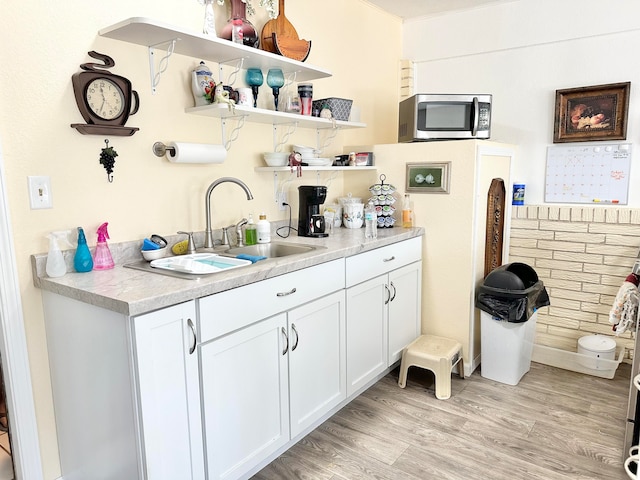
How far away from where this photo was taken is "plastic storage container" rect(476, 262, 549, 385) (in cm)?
262

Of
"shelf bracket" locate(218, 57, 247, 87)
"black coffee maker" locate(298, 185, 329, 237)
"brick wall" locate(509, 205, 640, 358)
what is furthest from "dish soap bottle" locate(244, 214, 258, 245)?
"brick wall" locate(509, 205, 640, 358)

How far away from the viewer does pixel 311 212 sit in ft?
8.46

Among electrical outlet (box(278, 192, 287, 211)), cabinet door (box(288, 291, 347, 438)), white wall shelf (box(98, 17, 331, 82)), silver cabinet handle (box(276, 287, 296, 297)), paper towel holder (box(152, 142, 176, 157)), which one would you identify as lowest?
cabinet door (box(288, 291, 347, 438))

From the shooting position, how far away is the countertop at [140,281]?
1384 millimetres

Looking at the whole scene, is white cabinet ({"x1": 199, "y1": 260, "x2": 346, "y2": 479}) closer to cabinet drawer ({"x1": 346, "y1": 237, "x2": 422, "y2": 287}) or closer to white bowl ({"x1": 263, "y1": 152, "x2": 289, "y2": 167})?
cabinet drawer ({"x1": 346, "y1": 237, "x2": 422, "y2": 287})

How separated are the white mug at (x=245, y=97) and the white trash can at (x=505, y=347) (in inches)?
71.4

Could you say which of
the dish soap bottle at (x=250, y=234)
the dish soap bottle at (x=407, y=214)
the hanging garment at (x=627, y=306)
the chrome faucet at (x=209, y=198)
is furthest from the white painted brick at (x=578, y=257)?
the chrome faucet at (x=209, y=198)

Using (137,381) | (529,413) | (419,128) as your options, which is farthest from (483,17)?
(137,381)

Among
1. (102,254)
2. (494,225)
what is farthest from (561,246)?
(102,254)

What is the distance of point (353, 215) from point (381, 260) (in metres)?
0.46

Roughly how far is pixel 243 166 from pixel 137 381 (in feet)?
4.48

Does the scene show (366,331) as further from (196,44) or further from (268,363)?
(196,44)

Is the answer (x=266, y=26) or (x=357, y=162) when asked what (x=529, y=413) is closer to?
(x=357, y=162)

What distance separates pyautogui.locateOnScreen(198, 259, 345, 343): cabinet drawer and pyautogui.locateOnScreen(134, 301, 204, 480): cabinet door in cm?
8
